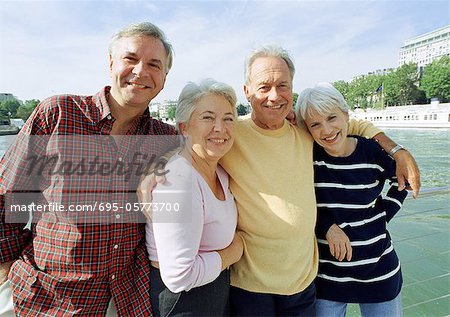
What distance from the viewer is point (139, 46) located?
1571 millimetres

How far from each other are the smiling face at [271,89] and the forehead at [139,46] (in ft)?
1.78

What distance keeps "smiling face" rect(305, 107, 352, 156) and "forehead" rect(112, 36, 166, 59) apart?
36.3 inches

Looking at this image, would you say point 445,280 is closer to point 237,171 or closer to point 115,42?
point 237,171

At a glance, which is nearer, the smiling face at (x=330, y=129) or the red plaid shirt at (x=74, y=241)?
the red plaid shirt at (x=74, y=241)

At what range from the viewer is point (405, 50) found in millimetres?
95938

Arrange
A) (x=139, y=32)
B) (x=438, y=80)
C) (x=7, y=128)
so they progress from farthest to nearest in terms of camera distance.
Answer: (x=7, y=128) → (x=438, y=80) → (x=139, y=32)

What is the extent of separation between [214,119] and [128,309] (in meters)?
0.97

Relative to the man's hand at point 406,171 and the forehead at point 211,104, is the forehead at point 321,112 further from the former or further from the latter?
the forehead at point 211,104

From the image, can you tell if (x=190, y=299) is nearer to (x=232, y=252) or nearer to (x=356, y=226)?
(x=232, y=252)

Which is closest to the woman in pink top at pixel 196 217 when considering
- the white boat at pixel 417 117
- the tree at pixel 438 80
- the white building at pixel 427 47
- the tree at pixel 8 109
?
the white boat at pixel 417 117

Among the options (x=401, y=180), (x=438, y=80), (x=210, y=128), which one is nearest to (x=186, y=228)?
(x=210, y=128)

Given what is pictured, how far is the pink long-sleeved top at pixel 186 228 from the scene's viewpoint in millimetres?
1271

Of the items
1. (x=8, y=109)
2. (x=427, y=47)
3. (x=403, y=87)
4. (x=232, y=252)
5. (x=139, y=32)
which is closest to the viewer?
(x=232, y=252)

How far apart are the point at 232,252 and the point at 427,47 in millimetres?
105221
